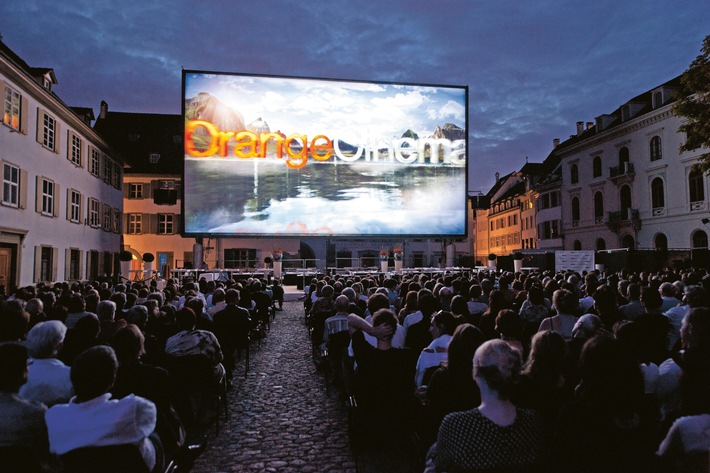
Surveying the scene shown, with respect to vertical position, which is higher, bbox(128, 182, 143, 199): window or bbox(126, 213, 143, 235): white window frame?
bbox(128, 182, 143, 199): window

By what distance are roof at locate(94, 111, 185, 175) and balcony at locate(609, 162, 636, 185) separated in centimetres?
3286

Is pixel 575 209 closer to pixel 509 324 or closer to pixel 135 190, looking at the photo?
pixel 135 190

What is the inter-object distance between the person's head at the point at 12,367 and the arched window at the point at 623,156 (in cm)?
4028

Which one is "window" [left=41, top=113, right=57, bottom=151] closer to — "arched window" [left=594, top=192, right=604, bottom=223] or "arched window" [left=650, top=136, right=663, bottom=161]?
"arched window" [left=650, top=136, right=663, bottom=161]

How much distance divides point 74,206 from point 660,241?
3426cm

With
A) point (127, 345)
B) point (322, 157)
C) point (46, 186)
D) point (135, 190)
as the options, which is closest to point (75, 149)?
point (46, 186)

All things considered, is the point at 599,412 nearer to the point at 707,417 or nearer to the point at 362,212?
the point at 707,417

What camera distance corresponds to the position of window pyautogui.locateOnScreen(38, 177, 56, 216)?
2189 centimetres

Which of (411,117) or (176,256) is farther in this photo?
(176,256)

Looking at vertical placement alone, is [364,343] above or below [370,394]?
above

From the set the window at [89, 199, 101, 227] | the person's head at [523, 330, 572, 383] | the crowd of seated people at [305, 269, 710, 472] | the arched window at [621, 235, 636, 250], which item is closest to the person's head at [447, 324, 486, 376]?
the crowd of seated people at [305, 269, 710, 472]

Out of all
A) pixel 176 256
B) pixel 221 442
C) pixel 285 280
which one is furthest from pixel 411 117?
pixel 221 442

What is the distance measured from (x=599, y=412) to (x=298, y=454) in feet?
10.9

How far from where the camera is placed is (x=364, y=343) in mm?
4711
